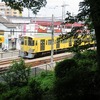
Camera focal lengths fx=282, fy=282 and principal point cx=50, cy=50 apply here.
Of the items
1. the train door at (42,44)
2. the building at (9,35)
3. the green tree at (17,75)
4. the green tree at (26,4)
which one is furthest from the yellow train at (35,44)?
the green tree at (26,4)

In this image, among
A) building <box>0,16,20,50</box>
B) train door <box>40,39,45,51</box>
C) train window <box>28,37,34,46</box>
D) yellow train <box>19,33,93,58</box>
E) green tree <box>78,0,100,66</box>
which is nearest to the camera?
green tree <box>78,0,100,66</box>

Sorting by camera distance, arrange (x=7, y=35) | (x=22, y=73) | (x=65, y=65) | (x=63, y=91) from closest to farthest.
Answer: (x=63, y=91)
(x=65, y=65)
(x=22, y=73)
(x=7, y=35)

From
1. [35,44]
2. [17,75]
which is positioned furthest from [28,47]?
[17,75]

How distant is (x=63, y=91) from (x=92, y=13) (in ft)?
7.77

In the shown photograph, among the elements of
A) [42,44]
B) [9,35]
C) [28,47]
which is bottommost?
[28,47]

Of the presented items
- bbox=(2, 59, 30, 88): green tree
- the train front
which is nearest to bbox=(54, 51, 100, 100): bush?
bbox=(2, 59, 30, 88): green tree

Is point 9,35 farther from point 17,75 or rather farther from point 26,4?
point 26,4

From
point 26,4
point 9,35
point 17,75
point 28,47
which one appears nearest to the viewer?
point 26,4

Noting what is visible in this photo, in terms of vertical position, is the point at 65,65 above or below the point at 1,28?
below

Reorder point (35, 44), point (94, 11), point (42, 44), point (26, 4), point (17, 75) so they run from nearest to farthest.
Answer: point (94, 11), point (26, 4), point (17, 75), point (35, 44), point (42, 44)

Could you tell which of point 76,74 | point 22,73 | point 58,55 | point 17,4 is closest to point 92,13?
point 76,74

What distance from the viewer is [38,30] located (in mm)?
38500

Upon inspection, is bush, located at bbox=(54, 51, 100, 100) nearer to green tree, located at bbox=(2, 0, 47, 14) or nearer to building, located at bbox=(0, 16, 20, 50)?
green tree, located at bbox=(2, 0, 47, 14)

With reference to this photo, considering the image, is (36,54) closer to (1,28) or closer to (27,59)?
(27,59)
